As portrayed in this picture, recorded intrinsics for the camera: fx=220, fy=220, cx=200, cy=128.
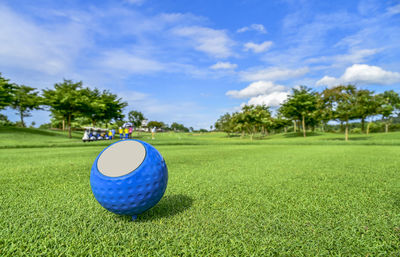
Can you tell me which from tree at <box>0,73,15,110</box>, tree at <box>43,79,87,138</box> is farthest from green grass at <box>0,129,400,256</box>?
tree at <box>0,73,15,110</box>

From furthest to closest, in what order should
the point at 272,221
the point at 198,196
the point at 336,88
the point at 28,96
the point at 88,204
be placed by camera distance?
the point at 28,96 < the point at 336,88 < the point at 198,196 < the point at 88,204 < the point at 272,221

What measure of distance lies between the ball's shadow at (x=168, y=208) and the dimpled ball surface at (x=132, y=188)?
0.72 ft

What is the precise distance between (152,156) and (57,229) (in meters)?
1.27

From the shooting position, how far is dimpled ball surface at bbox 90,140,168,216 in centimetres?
246

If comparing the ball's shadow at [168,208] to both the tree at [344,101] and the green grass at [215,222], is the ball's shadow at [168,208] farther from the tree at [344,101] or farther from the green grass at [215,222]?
the tree at [344,101]

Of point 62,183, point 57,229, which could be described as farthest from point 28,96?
point 57,229

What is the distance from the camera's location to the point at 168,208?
3045 mm

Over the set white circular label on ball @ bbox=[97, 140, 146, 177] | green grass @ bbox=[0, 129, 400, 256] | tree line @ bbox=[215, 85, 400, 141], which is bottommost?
green grass @ bbox=[0, 129, 400, 256]

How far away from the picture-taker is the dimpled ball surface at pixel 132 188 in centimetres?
246

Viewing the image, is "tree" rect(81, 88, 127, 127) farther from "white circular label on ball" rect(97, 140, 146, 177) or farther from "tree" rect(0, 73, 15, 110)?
"white circular label on ball" rect(97, 140, 146, 177)

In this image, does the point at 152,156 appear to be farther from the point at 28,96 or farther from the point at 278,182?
the point at 28,96

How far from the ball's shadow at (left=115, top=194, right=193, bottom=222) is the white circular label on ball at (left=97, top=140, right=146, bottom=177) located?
69 cm

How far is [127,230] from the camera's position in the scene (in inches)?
94.8

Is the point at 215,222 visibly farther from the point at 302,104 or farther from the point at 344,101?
the point at 302,104
